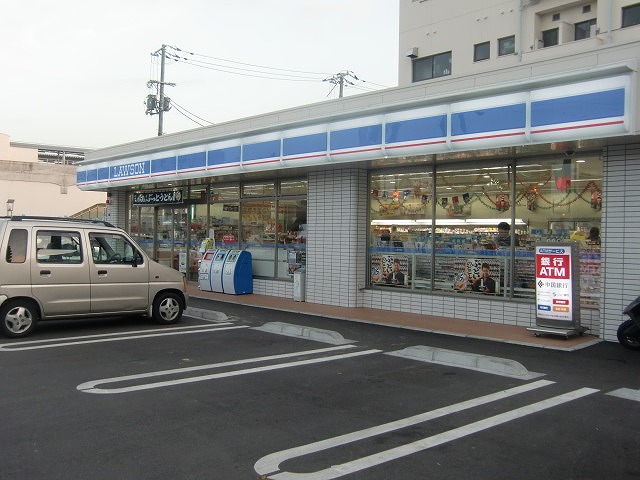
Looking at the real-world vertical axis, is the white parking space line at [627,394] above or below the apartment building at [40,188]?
below

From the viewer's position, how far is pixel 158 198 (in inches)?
747

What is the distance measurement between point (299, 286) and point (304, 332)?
394cm

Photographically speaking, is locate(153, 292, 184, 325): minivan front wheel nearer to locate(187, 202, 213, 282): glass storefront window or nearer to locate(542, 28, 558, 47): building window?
locate(187, 202, 213, 282): glass storefront window

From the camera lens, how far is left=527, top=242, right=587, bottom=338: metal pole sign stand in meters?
9.09

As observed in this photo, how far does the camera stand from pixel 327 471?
4203 mm

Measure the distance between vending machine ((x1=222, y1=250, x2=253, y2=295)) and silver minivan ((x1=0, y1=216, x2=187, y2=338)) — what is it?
4.03m

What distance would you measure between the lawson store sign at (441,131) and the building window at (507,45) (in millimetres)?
16179

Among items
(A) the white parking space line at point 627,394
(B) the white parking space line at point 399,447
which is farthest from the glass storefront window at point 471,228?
(B) the white parking space line at point 399,447

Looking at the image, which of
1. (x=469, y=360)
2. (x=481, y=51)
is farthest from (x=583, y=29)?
(x=469, y=360)

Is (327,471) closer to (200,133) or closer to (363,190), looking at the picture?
(363,190)

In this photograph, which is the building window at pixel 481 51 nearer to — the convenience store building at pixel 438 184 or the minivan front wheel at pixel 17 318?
the convenience store building at pixel 438 184

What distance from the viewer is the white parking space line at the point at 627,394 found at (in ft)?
20.4

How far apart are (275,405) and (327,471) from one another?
1701 millimetres

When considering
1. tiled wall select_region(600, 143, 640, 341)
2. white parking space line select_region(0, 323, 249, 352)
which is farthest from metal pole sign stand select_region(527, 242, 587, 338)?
white parking space line select_region(0, 323, 249, 352)
